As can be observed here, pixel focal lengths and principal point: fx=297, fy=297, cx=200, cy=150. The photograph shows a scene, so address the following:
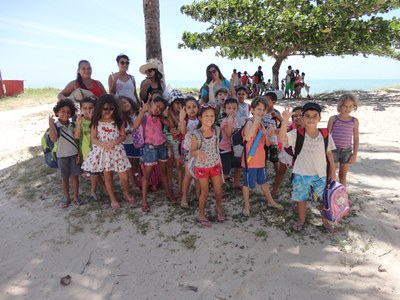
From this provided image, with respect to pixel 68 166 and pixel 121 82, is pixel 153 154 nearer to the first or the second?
pixel 68 166

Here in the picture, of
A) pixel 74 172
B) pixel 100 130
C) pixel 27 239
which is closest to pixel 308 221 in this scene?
pixel 100 130

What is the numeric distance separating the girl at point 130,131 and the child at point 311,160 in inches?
87.7

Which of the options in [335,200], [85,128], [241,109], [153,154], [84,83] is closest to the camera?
[335,200]

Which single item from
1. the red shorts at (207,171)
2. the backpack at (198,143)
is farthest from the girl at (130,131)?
the red shorts at (207,171)

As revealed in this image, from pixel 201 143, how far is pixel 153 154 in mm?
872

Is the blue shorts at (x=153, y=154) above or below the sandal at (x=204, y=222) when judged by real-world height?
above

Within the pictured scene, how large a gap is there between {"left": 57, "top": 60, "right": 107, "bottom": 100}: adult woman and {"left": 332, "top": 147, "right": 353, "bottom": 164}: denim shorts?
3.60m

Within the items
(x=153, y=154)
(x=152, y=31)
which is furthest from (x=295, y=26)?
(x=153, y=154)

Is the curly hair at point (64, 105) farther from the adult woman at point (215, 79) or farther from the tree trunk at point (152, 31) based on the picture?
the tree trunk at point (152, 31)

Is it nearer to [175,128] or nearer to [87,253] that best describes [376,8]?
[175,128]

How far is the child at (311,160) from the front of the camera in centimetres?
332

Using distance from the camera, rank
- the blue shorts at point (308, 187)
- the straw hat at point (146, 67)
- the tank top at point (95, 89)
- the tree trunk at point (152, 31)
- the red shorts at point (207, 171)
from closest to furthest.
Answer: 1. the blue shorts at point (308, 187)
2. the red shorts at point (207, 171)
3. the tank top at point (95, 89)
4. the straw hat at point (146, 67)
5. the tree trunk at point (152, 31)

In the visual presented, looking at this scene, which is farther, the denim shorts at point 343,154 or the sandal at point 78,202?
the sandal at point 78,202

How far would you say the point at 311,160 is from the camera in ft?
11.1
